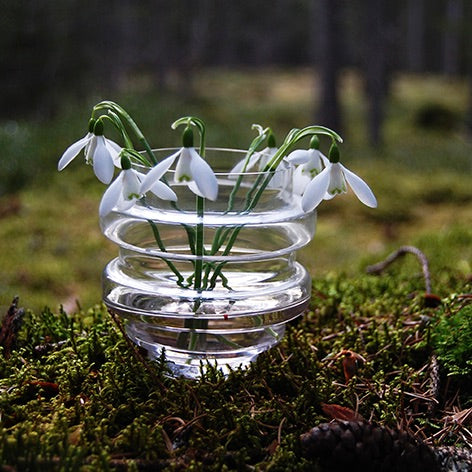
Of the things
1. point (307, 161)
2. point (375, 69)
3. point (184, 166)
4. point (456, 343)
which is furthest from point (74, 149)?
point (375, 69)

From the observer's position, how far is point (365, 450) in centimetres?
109

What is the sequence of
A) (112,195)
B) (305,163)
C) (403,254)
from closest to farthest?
(112,195) < (305,163) < (403,254)

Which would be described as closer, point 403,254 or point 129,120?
point 129,120

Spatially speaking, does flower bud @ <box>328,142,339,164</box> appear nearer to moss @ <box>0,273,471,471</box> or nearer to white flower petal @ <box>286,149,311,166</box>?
white flower petal @ <box>286,149,311,166</box>

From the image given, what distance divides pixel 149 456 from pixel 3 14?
392 inches

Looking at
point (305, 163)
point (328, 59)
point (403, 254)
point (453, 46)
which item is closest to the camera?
point (305, 163)

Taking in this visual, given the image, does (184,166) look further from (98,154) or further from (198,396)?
(198,396)

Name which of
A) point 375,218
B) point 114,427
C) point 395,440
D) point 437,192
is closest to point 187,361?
point 114,427

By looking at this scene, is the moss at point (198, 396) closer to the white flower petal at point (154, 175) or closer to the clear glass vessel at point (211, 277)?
the clear glass vessel at point (211, 277)

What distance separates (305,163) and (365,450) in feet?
2.09

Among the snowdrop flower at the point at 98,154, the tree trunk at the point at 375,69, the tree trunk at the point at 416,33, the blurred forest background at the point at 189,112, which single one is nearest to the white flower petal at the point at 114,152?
the snowdrop flower at the point at 98,154

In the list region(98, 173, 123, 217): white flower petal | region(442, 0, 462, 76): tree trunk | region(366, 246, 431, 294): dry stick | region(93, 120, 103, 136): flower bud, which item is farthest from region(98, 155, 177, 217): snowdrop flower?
region(442, 0, 462, 76): tree trunk

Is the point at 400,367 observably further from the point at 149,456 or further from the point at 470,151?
the point at 470,151

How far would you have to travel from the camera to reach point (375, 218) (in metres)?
5.25
